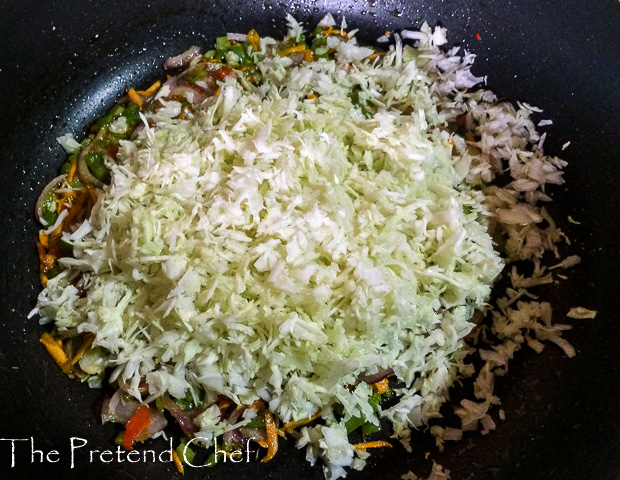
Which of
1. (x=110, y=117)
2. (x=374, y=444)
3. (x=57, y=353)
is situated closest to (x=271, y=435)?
(x=374, y=444)

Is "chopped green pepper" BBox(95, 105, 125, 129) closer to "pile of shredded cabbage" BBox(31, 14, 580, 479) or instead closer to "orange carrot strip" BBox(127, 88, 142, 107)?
"orange carrot strip" BBox(127, 88, 142, 107)

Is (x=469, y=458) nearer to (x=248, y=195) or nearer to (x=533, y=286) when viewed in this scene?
(x=533, y=286)

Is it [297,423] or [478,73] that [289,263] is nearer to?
[297,423]

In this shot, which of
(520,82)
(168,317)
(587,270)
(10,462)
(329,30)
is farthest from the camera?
(329,30)

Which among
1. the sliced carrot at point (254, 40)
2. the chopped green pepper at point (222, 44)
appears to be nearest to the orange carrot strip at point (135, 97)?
the chopped green pepper at point (222, 44)

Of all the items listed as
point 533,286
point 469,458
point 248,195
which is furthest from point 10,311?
point 533,286
